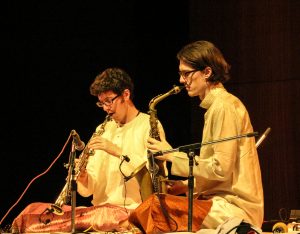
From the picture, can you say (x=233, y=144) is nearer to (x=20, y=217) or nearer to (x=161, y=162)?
(x=161, y=162)

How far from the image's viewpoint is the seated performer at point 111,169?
424 cm

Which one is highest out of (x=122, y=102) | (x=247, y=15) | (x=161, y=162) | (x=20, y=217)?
(x=247, y=15)

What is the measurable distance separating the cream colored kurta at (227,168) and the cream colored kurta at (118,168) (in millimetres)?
891

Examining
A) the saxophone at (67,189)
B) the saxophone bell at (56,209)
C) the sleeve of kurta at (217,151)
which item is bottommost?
the saxophone bell at (56,209)

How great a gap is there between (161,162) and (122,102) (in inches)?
30.8

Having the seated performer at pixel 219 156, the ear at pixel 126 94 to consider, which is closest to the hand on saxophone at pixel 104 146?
the ear at pixel 126 94

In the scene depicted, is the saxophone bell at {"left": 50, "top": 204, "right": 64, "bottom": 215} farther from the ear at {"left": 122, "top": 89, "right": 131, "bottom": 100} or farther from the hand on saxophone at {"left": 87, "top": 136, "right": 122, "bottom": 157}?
the ear at {"left": 122, "top": 89, "right": 131, "bottom": 100}

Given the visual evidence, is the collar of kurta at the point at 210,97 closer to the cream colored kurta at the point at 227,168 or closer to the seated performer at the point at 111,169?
the cream colored kurta at the point at 227,168

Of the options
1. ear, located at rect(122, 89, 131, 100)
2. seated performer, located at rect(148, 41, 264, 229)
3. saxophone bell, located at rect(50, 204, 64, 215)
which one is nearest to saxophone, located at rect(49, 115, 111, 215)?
saxophone bell, located at rect(50, 204, 64, 215)

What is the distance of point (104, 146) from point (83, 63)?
186cm

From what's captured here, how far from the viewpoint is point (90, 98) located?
20.5ft

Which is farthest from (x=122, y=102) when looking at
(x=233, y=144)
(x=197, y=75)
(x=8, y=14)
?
(x=8, y=14)

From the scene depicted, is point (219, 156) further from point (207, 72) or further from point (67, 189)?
point (67, 189)

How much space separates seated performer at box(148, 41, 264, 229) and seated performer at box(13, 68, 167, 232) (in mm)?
687
